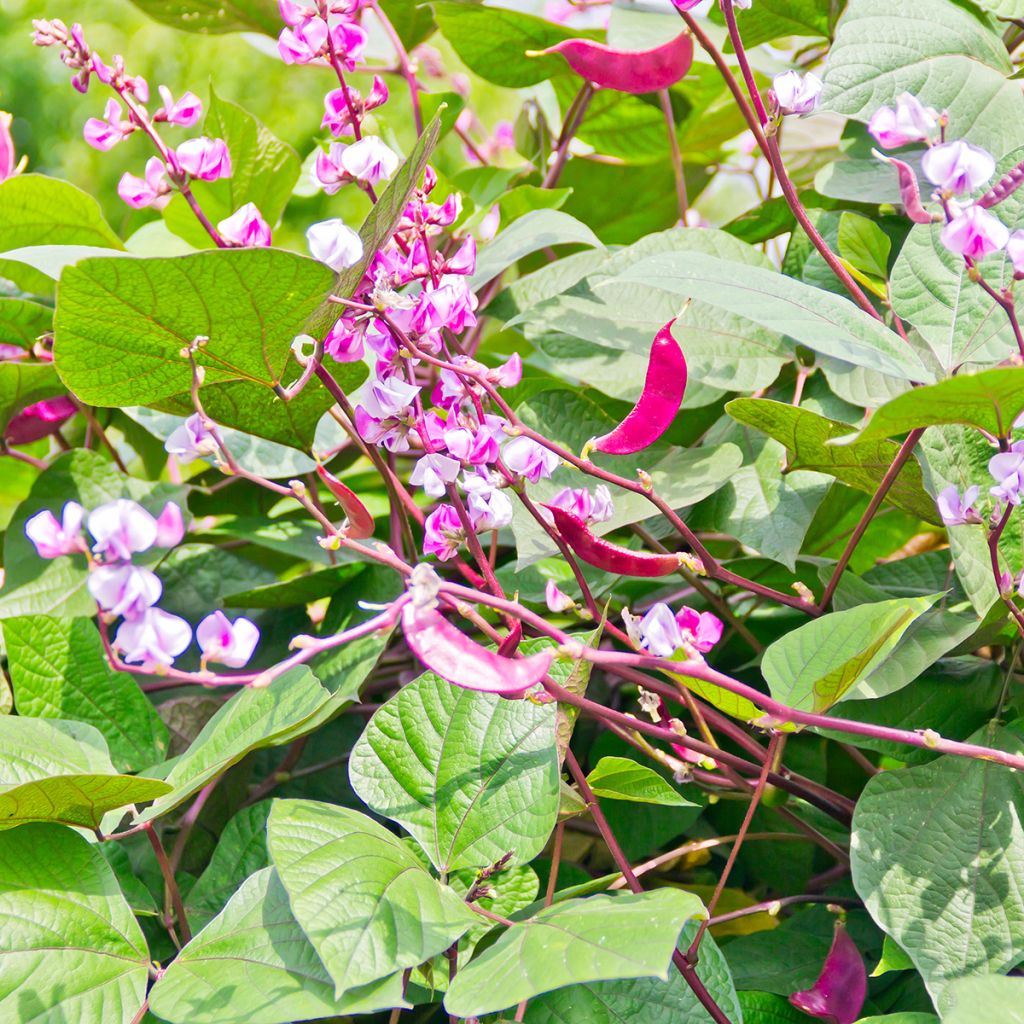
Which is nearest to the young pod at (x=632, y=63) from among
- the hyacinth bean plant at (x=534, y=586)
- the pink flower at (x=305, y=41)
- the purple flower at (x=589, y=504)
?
the hyacinth bean plant at (x=534, y=586)

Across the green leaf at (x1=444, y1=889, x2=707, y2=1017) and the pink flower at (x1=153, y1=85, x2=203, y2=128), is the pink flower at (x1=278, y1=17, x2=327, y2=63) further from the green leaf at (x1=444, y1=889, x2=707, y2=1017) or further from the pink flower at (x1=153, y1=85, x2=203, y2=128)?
the green leaf at (x1=444, y1=889, x2=707, y2=1017)

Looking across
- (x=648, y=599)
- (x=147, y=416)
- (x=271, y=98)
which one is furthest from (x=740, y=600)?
(x=271, y=98)

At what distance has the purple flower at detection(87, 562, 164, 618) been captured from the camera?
0.92 feet

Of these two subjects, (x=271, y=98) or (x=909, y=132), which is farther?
(x=271, y=98)

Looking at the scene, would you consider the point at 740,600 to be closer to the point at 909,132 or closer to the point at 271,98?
the point at 909,132

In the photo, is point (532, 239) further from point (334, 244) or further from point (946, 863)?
point (946, 863)

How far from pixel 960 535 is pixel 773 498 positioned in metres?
0.08

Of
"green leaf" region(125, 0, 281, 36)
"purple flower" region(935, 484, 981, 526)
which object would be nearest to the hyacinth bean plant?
"purple flower" region(935, 484, 981, 526)

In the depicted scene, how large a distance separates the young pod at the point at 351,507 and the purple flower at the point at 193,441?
1.5 inches

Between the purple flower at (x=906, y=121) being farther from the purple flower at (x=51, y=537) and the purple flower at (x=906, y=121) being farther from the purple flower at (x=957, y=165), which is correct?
the purple flower at (x=51, y=537)

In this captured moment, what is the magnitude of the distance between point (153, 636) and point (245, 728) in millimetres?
96

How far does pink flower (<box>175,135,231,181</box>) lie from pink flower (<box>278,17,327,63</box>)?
0.16 feet

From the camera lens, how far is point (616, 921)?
0.29m

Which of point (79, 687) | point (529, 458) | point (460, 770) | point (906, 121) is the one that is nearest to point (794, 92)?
point (906, 121)
